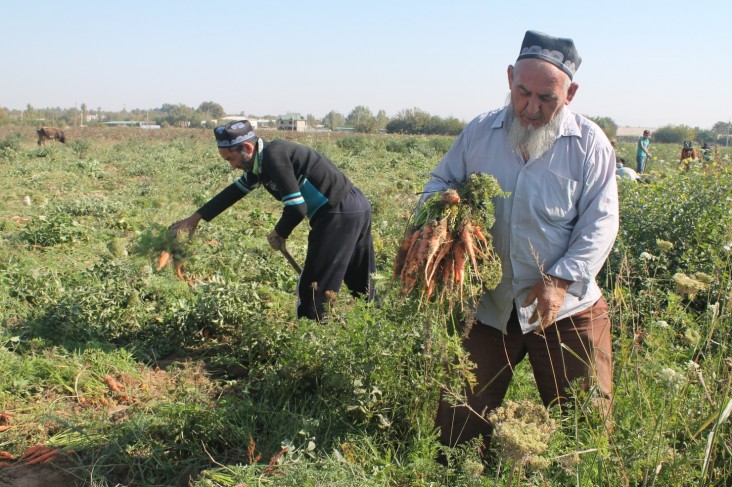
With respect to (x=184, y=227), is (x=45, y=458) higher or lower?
lower

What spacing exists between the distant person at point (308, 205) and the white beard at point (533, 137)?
193 centimetres

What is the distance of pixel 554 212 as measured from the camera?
2596mm

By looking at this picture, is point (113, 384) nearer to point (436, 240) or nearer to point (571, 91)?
point (436, 240)

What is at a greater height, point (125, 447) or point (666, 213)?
point (666, 213)

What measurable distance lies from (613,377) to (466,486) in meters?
1.08

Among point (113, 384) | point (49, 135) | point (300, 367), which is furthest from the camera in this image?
point (49, 135)

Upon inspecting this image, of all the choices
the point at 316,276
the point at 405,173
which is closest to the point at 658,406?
the point at 316,276

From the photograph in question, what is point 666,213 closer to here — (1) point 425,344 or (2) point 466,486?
(1) point 425,344

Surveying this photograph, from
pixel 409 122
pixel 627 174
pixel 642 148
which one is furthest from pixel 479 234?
pixel 409 122

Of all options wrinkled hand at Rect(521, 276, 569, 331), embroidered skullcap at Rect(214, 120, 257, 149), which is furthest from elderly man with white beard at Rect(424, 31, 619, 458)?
embroidered skullcap at Rect(214, 120, 257, 149)

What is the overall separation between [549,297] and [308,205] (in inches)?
94.5

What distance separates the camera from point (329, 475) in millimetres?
2408

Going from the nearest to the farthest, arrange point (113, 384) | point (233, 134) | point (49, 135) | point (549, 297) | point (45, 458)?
point (549, 297) < point (45, 458) < point (113, 384) < point (233, 134) < point (49, 135)

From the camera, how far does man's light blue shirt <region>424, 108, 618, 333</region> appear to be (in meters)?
2.53
